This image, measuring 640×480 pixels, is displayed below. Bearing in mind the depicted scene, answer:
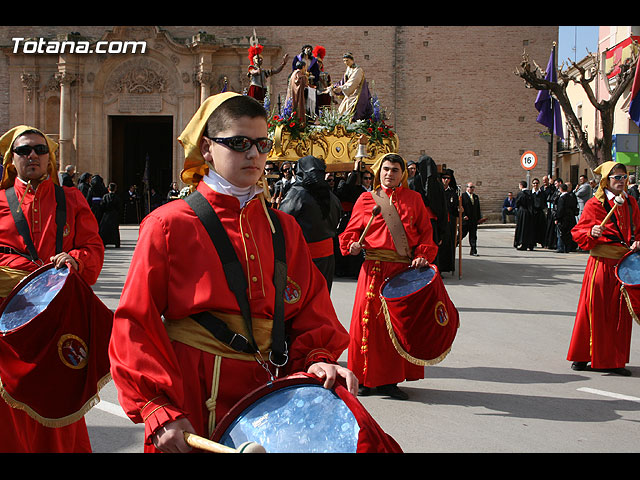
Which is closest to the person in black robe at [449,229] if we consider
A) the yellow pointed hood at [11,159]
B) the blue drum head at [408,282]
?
the blue drum head at [408,282]

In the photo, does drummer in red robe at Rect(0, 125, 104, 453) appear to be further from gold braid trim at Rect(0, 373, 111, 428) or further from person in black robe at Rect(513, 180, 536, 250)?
person in black robe at Rect(513, 180, 536, 250)

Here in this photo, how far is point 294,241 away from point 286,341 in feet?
1.32

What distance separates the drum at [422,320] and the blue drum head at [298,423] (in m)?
3.82

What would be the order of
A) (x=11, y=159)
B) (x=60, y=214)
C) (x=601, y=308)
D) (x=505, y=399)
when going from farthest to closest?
(x=601, y=308) < (x=505, y=399) < (x=11, y=159) < (x=60, y=214)

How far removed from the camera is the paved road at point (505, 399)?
542cm


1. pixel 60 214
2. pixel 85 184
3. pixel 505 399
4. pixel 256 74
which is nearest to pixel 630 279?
pixel 505 399

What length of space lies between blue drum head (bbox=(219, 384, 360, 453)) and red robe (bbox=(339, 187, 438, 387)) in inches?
171

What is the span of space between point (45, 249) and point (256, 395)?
2.72 m

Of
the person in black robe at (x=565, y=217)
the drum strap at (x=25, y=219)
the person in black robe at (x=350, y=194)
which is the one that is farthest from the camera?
the person in black robe at (x=565, y=217)

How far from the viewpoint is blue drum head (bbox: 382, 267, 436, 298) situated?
6332mm

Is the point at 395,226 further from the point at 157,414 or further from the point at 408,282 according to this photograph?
the point at 157,414

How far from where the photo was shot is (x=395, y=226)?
6852 mm

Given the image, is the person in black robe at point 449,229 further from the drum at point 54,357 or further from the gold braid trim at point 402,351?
the drum at point 54,357

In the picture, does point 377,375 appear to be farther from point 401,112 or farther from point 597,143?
point 401,112
